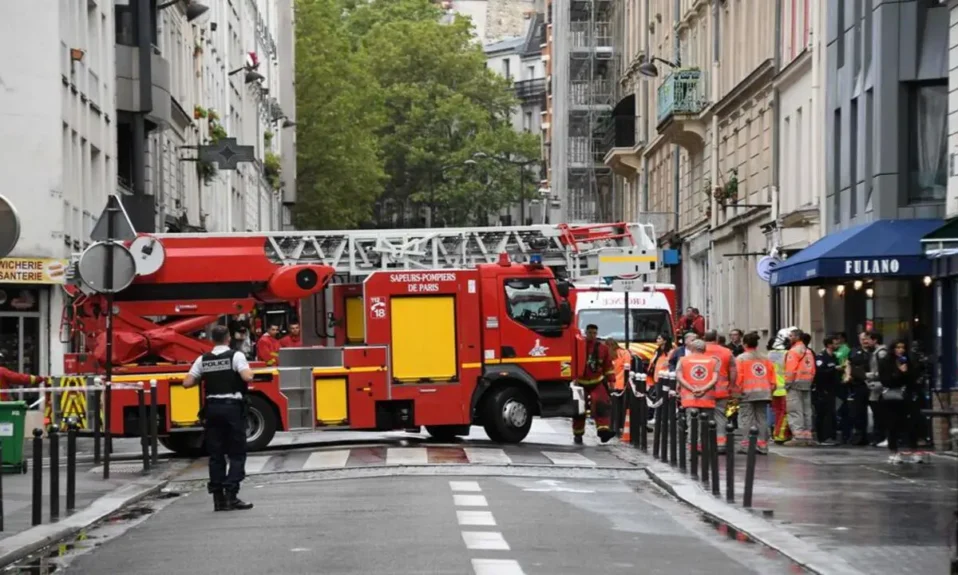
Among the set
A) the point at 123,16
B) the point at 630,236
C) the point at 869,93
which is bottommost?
the point at 630,236

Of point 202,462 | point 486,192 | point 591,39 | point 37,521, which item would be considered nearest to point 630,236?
point 202,462

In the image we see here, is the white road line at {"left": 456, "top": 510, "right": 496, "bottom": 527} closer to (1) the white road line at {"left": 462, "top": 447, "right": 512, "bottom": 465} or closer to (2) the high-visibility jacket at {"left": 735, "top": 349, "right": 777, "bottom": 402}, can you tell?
(1) the white road line at {"left": 462, "top": 447, "right": 512, "bottom": 465}

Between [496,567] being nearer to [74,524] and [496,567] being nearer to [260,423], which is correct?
[74,524]

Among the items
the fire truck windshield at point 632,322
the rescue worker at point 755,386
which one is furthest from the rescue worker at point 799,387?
the fire truck windshield at point 632,322

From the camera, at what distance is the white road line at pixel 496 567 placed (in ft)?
42.8

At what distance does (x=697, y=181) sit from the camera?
192 ft

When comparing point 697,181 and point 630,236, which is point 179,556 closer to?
point 630,236

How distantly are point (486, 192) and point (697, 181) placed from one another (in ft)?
196

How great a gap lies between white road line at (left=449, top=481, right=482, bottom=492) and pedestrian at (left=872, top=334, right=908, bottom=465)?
6.43 meters

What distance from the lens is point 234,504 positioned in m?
18.8

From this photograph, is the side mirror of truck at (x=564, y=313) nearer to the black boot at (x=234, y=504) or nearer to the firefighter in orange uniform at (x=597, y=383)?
the firefighter in orange uniform at (x=597, y=383)

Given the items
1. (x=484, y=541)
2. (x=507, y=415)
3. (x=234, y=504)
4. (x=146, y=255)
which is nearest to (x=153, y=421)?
(x=146, y=255)

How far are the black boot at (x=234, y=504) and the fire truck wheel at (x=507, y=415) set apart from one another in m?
9.95

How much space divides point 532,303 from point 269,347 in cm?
357
